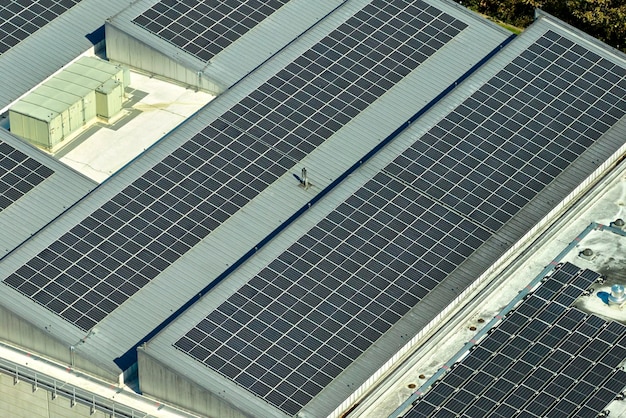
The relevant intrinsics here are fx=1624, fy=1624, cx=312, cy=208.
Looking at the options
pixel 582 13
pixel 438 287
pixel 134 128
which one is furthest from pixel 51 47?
pixel 582 13

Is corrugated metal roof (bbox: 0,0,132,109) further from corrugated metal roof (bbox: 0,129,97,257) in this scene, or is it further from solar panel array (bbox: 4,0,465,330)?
solar panel array (bbox: 4,0,465,330)

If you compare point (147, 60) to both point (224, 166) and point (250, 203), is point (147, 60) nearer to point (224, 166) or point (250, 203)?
point (224, 166)

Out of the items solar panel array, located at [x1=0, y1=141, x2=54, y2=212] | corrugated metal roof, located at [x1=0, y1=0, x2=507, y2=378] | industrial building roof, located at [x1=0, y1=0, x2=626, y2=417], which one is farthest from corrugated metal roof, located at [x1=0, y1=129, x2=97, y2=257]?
corrugated metal roof, located at [x1=0, y1=0, x2=507, y2=378]

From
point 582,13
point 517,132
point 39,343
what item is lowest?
point 39,343

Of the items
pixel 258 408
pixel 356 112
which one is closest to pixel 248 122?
pixel 356 112

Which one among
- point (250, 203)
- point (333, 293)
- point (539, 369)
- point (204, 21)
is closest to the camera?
point (539, 369)

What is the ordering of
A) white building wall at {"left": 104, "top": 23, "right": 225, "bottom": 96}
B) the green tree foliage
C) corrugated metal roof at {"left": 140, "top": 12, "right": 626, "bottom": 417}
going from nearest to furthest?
corrugated metal roof at {"left": 140, "top": 12, "right": 626, "bottom": 417} < white building wall at {"left": 104, "top": 23, "right": 225, "bottom": 96} < the green tree foliage
